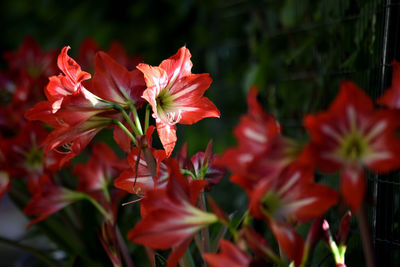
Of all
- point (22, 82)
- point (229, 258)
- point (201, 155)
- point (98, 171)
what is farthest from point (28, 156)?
point (229, 258)

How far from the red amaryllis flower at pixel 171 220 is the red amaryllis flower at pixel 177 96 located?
76 mm

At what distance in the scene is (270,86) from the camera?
1.00 metres

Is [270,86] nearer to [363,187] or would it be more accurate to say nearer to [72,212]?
[72,212]

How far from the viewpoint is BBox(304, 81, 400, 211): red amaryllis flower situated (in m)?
0.26

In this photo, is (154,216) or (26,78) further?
(26,78)

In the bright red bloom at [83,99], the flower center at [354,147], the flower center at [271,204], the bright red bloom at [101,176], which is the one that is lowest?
the bright red bloom at [101,176]

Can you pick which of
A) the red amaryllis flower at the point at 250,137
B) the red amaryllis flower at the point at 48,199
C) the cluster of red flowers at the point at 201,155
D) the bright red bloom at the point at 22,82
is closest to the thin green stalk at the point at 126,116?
the cluster of red flowers at the point at 201,155

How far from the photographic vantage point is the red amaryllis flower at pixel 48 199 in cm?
55

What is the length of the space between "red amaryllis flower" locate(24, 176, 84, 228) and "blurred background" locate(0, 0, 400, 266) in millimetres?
359

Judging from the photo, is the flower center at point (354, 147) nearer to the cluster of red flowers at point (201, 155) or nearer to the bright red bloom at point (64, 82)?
the cluster of red flowers at point (201, 155)

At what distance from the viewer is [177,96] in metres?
0.43

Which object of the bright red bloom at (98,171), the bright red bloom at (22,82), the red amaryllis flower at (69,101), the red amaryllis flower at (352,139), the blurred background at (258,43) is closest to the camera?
the red amaryllis flower at (352,139)

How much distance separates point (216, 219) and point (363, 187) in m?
0.12

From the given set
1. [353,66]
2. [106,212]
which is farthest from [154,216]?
[353,66]
